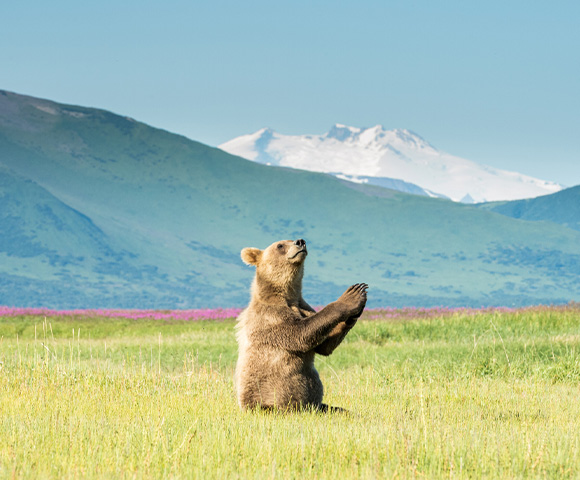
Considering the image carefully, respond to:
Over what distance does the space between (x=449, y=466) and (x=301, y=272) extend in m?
2.35

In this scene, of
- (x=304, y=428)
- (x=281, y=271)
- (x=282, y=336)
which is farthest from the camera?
(x=281, y=271)

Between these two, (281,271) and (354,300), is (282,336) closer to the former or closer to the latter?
(281,271)

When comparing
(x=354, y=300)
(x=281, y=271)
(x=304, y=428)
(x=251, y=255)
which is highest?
(x=251, y=255)

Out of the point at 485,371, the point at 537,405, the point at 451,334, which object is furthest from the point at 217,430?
the point at 451,334

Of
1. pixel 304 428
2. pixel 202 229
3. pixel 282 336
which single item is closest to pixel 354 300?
pixel 282 336

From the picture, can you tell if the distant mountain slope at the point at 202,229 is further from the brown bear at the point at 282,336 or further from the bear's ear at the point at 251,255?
the brown bear at the point at 282,336

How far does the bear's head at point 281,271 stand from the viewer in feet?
22.7

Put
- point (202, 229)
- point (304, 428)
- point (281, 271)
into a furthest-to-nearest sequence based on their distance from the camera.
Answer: point (202, 229) < point (281, 271) < point (304, 428)

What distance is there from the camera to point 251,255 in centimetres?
735

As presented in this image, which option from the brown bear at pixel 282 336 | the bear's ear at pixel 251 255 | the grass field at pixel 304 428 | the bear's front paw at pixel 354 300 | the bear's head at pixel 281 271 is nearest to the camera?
the grass field at pixel 304 428

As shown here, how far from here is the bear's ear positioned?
7.31m

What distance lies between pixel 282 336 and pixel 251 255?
0.94m

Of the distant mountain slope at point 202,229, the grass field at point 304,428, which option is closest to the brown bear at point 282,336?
the grass field at point 304,428

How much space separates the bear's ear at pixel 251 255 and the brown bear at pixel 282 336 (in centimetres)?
2
